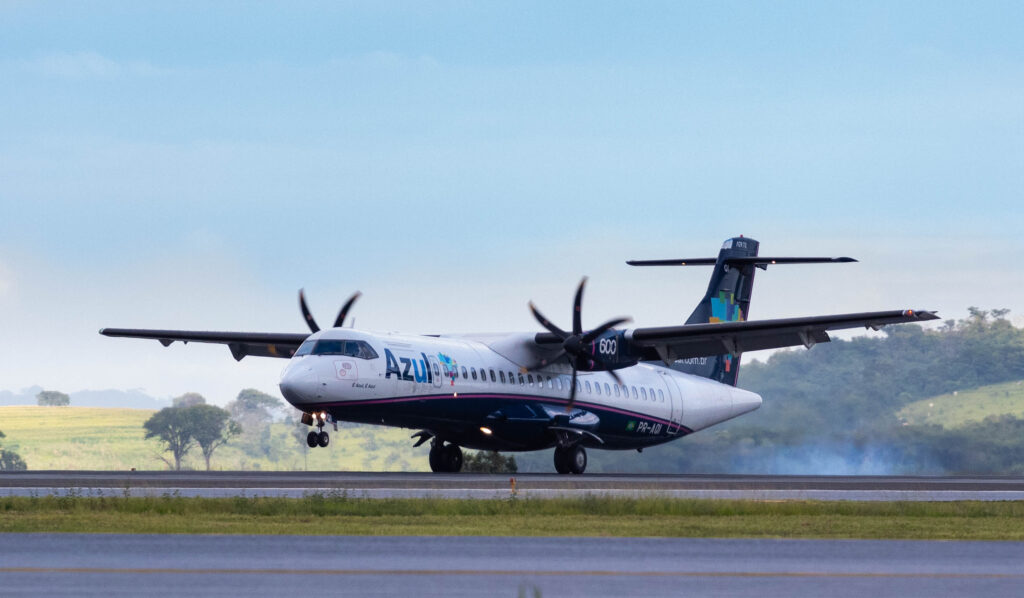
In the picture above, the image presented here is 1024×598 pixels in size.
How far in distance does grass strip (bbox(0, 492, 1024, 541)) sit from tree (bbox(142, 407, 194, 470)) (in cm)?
5539

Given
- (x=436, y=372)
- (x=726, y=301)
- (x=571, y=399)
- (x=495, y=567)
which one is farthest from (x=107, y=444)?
(x=495, y=567)

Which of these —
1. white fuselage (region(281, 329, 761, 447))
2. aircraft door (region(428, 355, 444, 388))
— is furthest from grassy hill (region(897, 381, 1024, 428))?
aircraft door (region(428, 355, 444, 388))

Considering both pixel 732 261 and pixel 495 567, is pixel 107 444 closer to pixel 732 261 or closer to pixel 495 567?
pixel 732 261

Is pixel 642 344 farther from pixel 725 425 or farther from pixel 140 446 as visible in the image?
pixel 140 446

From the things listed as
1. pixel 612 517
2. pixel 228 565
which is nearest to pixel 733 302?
pixel 612 517

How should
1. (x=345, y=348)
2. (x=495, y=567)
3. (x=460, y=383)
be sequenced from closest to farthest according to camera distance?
(x=495, y=567)
(x=345, y=348)
(x=460, y=383)

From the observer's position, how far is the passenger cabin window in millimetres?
31328

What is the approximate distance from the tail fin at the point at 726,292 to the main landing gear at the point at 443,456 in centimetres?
952

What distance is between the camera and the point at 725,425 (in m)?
48.6

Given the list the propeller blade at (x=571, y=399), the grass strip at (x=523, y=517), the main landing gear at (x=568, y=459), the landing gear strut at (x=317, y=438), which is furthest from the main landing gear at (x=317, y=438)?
the grass strip at (x=523, y=517)

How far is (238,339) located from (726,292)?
16231 millimetres

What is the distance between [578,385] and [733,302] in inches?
399

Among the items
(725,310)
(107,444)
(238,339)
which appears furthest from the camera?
(107,444)

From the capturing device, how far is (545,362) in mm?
36875
